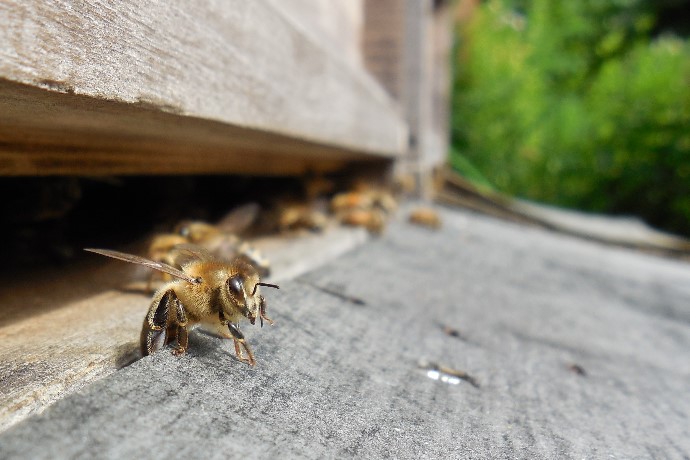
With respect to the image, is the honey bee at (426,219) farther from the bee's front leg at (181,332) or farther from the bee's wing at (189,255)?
the bee's front leg at (181,332)

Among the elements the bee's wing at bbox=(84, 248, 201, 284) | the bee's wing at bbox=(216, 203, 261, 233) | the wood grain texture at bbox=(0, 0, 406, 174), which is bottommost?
the bee's wing at bbox=(216, 203, 261, 233)

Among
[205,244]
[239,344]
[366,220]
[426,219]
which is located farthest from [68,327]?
[426,219]

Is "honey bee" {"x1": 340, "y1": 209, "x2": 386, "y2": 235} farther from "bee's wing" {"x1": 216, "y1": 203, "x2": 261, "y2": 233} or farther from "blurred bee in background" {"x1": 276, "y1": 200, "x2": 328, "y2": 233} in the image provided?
"bee's wing" {"x1": 216, "y1": 203, "x2": 261, "y2": 233}

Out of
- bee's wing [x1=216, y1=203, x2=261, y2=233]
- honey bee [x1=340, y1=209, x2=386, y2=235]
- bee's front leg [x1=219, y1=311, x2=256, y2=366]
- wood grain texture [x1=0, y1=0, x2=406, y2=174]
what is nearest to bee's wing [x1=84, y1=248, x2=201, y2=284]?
bee's front leg [x1=219, y1=311, x2=256, y2=366]

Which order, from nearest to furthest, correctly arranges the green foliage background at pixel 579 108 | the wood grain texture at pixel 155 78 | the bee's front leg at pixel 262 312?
the wood grain texture at pixel 155 78 < the bee's front leg at pixel 262 312 < the green foliage background at pixel 579 108

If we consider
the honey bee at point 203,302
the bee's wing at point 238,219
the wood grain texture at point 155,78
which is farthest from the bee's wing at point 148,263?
the bee's wing at point 238,219

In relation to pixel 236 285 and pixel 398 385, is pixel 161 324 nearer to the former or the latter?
pixel 236 285

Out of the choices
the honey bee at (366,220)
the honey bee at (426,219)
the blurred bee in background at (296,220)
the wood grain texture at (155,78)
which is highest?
the wood grain texture at (155,78)
